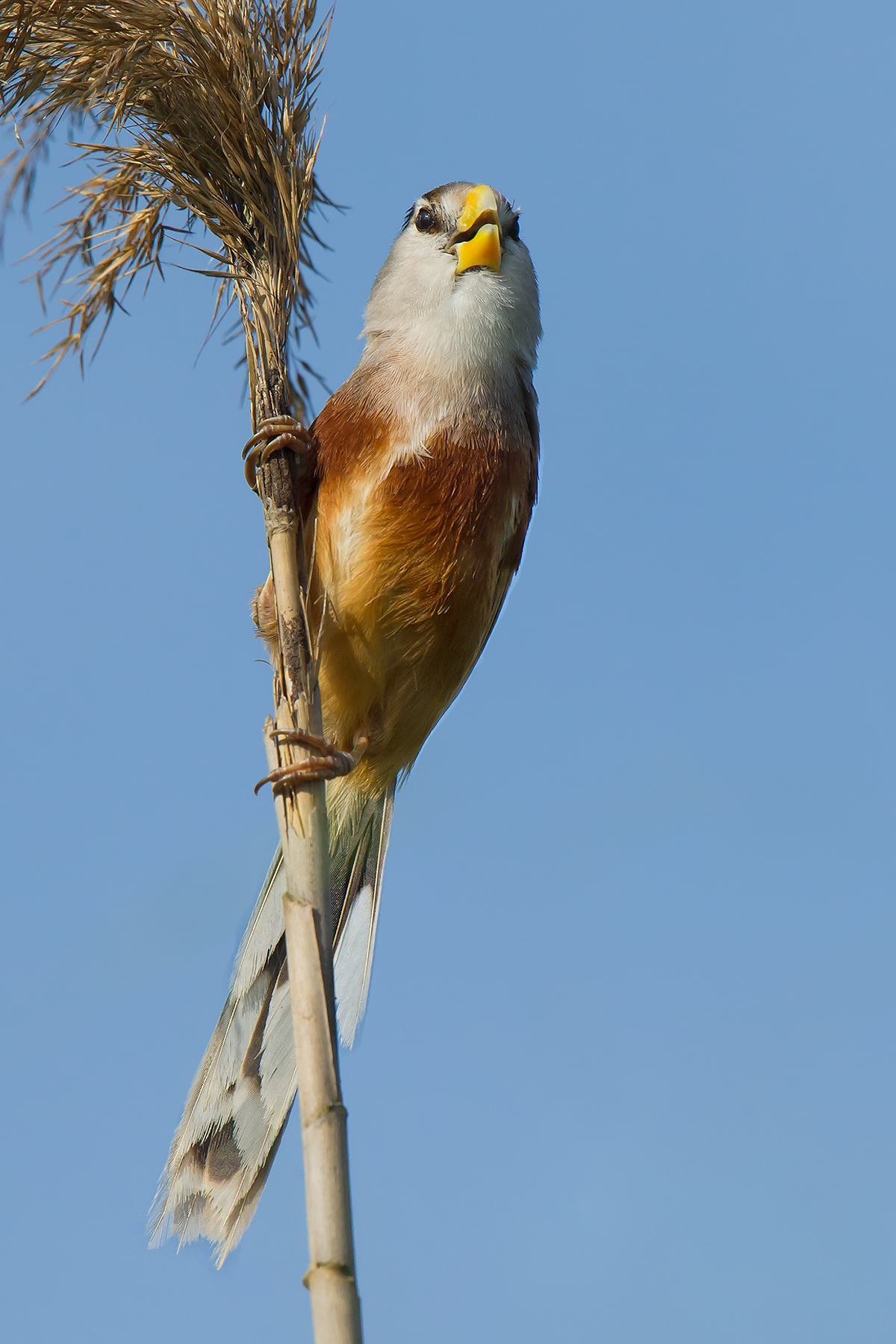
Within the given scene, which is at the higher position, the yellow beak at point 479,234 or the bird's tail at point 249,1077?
the yellow beak at point 479,234

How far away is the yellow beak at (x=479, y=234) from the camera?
288 cm

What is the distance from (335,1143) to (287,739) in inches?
27.9

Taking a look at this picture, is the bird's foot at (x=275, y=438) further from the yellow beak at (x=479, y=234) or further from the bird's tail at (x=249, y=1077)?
the bird's tail at (x=249, y=1077)

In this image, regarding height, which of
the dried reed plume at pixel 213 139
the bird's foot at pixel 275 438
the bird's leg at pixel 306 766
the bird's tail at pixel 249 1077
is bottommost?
the bird's tail at pixel 249 1077

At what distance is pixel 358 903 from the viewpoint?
286 centimetres

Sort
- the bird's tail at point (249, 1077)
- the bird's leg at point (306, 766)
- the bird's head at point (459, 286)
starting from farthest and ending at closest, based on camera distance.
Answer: the bird's head at point (459, 286) → the bird's tail at point (249, 1077) → the bird's leg at point (306, 766)

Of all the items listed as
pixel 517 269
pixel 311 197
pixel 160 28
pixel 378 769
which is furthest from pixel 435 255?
pixel 378 769

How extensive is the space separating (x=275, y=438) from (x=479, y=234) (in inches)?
33.5

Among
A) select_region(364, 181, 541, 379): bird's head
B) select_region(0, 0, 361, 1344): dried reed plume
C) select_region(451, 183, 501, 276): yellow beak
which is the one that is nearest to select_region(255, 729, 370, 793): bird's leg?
select_region(0, 0, 361, 1344): dried reed plume

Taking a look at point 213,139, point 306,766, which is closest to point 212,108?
point 213,139

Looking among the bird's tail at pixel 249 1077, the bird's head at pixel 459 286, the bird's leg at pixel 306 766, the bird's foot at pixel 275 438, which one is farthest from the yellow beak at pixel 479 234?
the bird's tail at pixel 249 1077

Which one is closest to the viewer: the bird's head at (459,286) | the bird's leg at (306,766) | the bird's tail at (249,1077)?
the bird's leg at (306,766)

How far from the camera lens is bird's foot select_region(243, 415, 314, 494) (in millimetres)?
2445

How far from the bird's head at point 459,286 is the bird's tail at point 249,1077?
1.27 m
